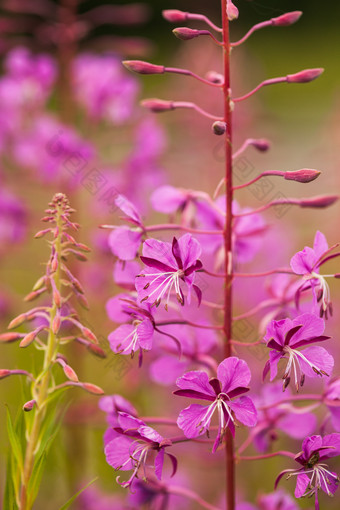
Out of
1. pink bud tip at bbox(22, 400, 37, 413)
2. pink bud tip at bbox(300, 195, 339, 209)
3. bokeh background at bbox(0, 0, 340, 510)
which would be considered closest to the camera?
pink bud tip at bbox(22, 400, 37, 413)

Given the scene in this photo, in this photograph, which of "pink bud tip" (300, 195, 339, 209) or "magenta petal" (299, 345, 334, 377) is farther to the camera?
"pink bud tip" (300, 195, 339, 209)

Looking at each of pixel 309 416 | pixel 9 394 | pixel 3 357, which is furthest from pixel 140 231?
pixel 3 357

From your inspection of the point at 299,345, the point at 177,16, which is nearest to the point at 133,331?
the point at 299,345

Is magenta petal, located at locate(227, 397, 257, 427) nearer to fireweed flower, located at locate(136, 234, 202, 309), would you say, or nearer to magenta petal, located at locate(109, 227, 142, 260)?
fireweed flower, located at locate(136, 234, 202, 309)

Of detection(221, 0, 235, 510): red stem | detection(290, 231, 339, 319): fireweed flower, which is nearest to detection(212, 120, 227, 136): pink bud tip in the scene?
detection(221, 0, 235, 510): red stem

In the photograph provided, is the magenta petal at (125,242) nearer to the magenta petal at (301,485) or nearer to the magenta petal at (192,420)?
the magenta petal at (192,420)

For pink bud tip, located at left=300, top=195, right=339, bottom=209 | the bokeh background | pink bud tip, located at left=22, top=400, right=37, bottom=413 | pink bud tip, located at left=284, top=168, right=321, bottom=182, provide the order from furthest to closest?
the bokeh background < pink bud tip, located at left=300, top=195, right=339, bottom=209 < pink bud tip, located at left=284, top=168, right=321, bottom=182 < pink bud tip, located at left=22, top=400, right=37, bottom=413

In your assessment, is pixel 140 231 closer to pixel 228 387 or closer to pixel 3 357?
pixel 228 387

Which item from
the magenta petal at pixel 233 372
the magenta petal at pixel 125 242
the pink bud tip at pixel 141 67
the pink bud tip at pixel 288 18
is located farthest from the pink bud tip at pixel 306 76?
the magenta petal at pixel 233 372
